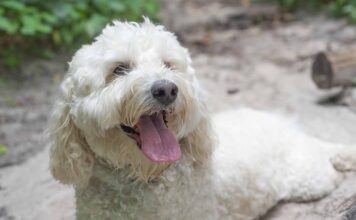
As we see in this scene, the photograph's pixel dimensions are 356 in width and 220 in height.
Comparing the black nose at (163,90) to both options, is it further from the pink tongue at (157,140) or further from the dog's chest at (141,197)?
the dog's chest at (141,197)

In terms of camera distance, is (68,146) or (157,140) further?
(68,146)

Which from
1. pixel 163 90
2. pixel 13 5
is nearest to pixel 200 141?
pixel 163 90

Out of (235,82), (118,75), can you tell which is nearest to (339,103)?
(235,82)

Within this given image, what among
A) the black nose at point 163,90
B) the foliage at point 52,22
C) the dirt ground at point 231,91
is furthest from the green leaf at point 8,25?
the black nose at point 163,90

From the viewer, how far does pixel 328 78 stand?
20.7 ft

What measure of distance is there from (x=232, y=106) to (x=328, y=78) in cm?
97

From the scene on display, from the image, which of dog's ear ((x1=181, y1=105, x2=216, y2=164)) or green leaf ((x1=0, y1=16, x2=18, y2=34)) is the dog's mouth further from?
green leaf ((x1=0, y1=16, x2=18, y2=34))

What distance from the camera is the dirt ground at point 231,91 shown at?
15.6 feet

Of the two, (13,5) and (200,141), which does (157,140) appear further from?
(13,5)

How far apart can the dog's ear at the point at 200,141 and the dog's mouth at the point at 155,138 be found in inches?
9.4

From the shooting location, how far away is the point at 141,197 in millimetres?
3506

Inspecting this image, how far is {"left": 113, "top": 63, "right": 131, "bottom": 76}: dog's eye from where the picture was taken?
11.0 feet

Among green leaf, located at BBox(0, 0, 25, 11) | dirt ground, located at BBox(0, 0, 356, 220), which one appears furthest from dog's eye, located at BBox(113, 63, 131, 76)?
green leaf, located at BBox(0, 0, 25, 11)

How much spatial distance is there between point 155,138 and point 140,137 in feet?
0.29
